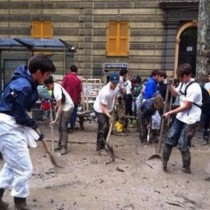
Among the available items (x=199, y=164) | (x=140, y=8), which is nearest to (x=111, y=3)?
(x=140, y=8)

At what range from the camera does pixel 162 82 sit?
394 inches

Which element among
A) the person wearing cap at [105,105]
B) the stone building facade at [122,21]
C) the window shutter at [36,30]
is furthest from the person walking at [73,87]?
the window shutter at [36,30]

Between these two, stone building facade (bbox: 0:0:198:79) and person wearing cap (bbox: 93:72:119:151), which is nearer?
person wearing cap (bbox: 93:72:119:151)

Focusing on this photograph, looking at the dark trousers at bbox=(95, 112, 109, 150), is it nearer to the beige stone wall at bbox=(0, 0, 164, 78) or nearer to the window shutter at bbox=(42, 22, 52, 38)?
the beige stone wall at bbox=(0, 0, 164, 78)

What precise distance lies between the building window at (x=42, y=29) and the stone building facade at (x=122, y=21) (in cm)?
18

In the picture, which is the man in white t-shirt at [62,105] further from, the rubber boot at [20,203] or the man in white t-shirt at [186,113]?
the rubber boot at [20,203]

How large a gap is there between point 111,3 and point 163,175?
1640cm

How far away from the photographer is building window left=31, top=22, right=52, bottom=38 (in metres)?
22.9

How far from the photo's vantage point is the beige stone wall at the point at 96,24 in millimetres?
21984

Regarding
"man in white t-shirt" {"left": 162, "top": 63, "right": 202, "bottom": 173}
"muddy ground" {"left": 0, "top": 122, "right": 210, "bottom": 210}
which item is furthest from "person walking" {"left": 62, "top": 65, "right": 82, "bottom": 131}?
"man in white t-shirt" {"left": 162, "top": 63, "right": 202, "bottom": 173}

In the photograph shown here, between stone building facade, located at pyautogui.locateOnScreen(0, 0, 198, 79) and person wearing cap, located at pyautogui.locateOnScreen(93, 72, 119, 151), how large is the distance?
13.5m

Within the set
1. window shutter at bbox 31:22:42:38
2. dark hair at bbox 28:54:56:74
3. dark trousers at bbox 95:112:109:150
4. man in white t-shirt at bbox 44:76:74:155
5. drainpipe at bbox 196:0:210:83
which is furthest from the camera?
window shutter at bbox 31:22:42:38

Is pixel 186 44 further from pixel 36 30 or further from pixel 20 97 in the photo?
pixel 20 97

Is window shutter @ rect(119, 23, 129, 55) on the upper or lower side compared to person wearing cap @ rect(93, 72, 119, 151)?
upper
